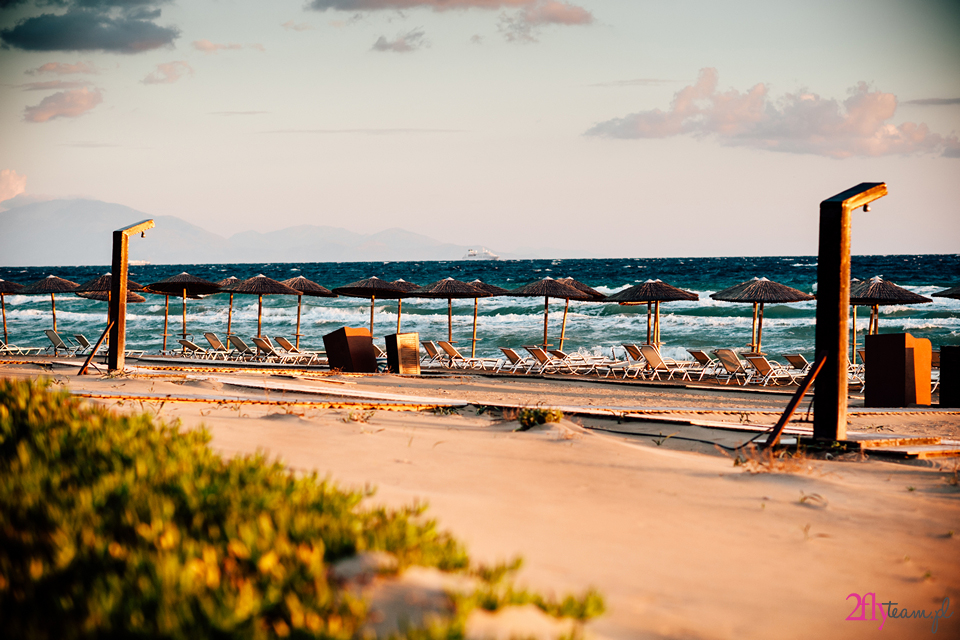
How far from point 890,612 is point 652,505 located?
4.36 feet

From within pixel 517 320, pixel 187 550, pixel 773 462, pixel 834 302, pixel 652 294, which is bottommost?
pixel 773 462

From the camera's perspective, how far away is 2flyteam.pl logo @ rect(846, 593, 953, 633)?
2637mm

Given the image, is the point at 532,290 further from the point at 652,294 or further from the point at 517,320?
the point at 517,320

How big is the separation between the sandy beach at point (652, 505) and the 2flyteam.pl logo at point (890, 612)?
0.07ft

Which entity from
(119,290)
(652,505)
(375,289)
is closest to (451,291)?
(375,289)

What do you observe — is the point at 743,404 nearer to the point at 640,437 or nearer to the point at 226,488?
the point at 640,437

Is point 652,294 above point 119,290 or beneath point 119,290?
above

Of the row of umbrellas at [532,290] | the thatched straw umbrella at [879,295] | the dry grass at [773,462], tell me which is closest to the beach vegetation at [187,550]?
the dry grass at [773,462]

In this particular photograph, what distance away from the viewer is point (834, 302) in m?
5.35

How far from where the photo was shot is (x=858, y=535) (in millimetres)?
3502

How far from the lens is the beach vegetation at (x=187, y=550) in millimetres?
1681

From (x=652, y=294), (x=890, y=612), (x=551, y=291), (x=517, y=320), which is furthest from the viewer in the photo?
(x=517, y=320)

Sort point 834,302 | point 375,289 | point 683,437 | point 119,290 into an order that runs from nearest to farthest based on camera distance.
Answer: point 834,302, point 683,437, point 119,290, point 375,289

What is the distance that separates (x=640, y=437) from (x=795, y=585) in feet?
11.9
